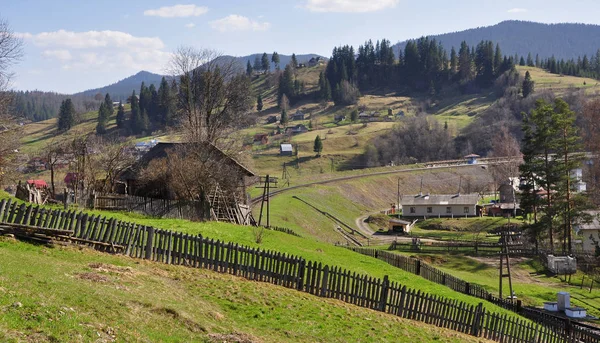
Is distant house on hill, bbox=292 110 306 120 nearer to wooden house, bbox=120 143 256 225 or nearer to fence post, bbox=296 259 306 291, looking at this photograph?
wooden house, bbox=120 143 256 225

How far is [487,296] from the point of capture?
31.9 meters

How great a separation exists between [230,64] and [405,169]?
71.6 metres

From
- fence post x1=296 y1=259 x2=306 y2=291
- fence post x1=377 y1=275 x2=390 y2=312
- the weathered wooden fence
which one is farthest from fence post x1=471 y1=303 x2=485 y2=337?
the weathered wooden fence

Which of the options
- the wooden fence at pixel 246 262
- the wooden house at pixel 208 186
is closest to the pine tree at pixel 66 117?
the wooden house at pixel 208 186

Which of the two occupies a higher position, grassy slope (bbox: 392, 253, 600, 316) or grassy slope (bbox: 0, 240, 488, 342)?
grassy slope (bbox: 0, 240, 488, 342)

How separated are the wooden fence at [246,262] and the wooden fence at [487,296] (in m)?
5.07

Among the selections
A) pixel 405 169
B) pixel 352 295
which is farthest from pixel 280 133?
pixel 352 295

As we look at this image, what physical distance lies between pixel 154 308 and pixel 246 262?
6.82 metres

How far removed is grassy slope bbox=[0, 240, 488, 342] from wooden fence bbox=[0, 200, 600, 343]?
2.22ft

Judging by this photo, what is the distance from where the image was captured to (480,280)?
47.8 metres

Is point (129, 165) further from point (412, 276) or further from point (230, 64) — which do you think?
point (412, 276)

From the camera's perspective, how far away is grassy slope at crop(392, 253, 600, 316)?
41000 millimetres

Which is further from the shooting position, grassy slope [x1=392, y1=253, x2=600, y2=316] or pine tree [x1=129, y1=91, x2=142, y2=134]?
pine tree [x1=129, y1=91, x2=142, y2=134]

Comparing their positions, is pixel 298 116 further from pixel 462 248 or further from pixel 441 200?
pixel 462 248
